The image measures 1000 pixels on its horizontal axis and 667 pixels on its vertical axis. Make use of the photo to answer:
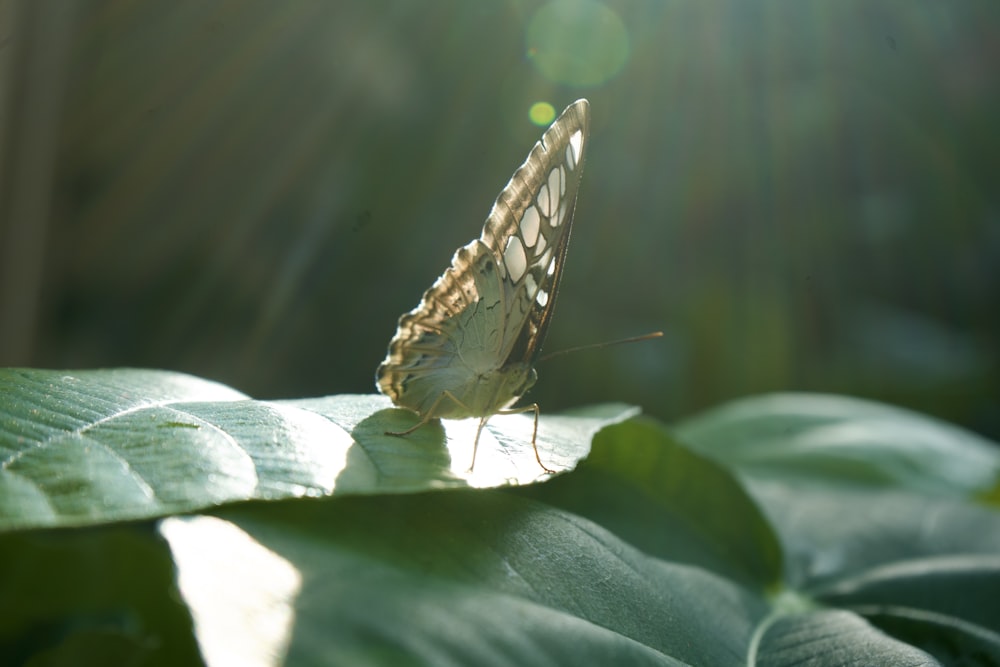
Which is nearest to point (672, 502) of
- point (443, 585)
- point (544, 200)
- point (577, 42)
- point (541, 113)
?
point (544, 200)

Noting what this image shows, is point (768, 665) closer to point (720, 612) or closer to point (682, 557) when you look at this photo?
point (720, 612)

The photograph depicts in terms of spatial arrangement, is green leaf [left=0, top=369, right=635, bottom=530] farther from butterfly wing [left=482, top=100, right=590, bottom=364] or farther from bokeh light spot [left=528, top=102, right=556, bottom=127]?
bokeh light spot [left=528, top=102, right=556, bottom=127]

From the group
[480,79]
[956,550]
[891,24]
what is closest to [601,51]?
[480,79]

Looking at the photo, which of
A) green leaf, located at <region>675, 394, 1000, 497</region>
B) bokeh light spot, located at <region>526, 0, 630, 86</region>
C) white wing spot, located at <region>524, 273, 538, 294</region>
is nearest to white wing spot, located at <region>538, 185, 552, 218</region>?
white wing spot, located at <region>524, 273, 538, 294</region>

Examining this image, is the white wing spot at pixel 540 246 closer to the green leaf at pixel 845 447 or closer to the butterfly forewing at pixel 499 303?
the butterfly forewing at pixel 499 303

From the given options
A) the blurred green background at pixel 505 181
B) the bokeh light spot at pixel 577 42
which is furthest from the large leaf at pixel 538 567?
the bokeh light spot at pixel 577 42

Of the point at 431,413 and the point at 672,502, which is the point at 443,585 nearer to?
the point at 431,413
